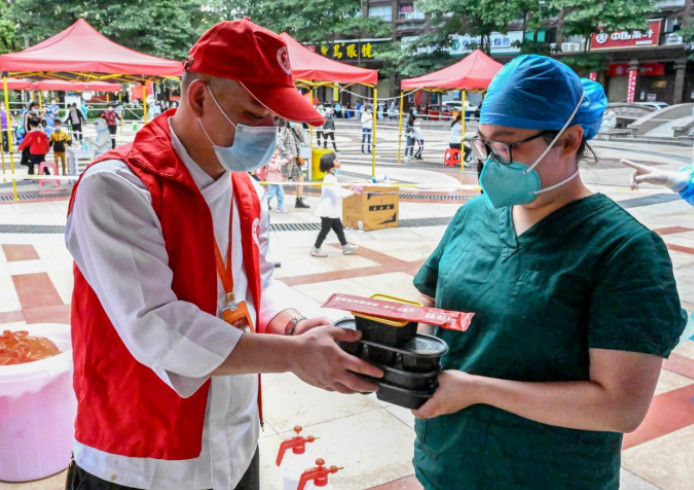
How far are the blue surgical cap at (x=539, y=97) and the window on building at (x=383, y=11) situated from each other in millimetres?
50042

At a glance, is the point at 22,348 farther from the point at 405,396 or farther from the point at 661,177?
the point at 661,177

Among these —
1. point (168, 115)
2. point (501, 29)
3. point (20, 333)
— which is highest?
point (501, 29)

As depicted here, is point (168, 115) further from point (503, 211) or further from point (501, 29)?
point (501, 29)

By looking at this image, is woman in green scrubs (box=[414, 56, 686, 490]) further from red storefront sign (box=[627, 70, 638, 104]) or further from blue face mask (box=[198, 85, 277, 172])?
red storefront sign (box=[627, 70, 638, 104])

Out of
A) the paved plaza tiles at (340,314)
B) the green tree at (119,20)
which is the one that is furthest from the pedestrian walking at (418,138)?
the green tree at (119,20)

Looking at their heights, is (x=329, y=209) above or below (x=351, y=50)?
below

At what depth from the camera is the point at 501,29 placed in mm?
33844

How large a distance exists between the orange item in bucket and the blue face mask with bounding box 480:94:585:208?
2490mm

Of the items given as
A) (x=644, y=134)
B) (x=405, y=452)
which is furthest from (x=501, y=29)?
(x=405, y=452)

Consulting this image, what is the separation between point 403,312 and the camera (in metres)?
1.43

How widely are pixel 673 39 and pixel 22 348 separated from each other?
133ft

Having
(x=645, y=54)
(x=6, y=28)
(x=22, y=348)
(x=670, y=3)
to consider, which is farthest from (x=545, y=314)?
(x=670, y=3)

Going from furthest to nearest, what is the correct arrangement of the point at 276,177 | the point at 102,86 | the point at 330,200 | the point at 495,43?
the point at 495,43, the point at 102,86, the point at 276,177, the point at 330,200

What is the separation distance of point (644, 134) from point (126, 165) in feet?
104
